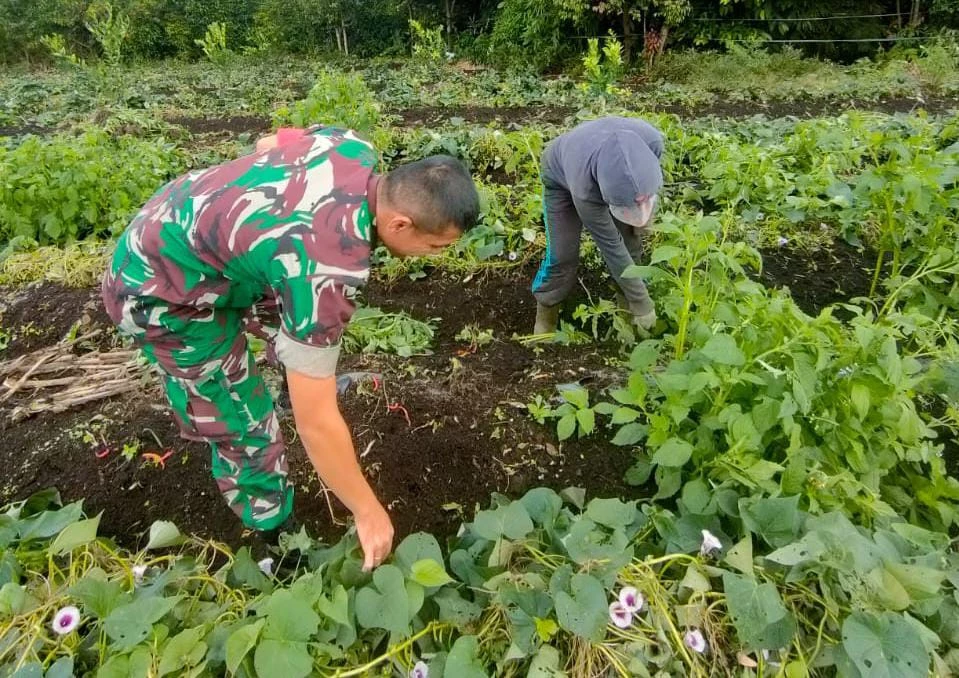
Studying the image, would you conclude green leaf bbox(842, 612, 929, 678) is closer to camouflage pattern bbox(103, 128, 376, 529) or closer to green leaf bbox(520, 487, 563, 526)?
green leaf bbox(520, 487, 563, 526)

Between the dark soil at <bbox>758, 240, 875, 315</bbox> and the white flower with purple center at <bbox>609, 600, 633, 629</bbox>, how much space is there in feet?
8.39

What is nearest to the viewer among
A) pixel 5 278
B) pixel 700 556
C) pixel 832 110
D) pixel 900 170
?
pixel 700 556

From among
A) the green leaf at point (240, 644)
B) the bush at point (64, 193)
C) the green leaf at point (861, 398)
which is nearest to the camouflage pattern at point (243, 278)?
the green leaf at point (240, 644)

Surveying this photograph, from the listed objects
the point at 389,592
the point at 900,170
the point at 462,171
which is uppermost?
the point at 462,171

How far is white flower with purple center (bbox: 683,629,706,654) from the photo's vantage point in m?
1.34

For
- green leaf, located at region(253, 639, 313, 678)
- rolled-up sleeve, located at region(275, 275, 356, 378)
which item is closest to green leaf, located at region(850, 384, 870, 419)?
rolled-up sleeve, located at region(275, 275, 356, 378)

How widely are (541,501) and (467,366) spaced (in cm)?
119

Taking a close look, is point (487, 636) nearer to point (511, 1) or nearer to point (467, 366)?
point (467, 366)

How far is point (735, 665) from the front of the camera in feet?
4.50

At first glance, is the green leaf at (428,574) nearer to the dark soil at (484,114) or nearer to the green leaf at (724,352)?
the green leaf at (724,352)

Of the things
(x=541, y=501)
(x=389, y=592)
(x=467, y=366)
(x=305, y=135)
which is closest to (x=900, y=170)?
(x=467, y=366)

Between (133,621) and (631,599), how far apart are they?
1065 millimetres

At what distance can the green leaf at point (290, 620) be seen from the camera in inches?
50.9

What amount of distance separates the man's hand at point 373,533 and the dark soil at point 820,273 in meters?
2.80
